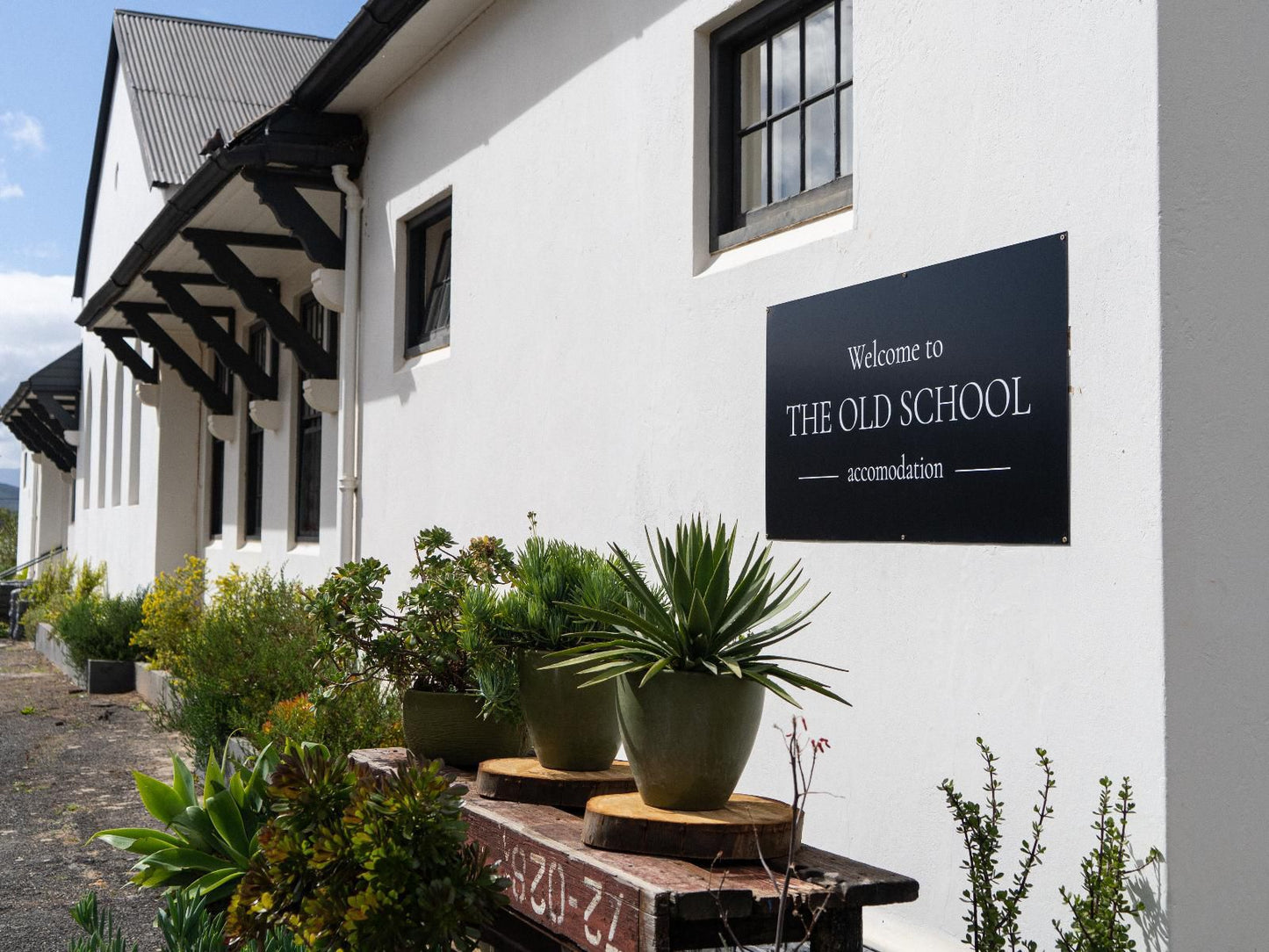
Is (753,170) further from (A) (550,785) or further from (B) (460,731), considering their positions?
(A) (550,785)

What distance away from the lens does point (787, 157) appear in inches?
175

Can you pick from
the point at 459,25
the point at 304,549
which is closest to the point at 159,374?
the point at 304,549

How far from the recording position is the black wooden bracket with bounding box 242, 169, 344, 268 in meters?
8.13

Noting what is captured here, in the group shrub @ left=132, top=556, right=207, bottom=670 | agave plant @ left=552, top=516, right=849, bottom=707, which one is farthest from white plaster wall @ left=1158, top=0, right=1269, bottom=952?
shrub @ left=132, top=556, right=207, bottom=670

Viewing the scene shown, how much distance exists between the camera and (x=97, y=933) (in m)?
3.20

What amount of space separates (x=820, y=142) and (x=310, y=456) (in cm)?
705

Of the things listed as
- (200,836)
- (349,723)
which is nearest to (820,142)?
(200,836)

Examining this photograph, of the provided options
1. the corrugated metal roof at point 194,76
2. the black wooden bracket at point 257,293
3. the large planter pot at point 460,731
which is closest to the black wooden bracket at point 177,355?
the corrugated metal roof at point 194,76

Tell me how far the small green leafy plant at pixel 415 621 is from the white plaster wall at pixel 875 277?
988 mm

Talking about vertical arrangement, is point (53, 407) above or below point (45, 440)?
A: above

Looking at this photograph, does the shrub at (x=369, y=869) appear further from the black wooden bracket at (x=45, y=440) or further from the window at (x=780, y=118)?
the black wooden bracket at (x=45, y=440)

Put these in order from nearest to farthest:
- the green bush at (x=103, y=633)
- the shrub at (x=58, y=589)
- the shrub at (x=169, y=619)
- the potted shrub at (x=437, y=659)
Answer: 1. the potted shrub at (x=437, y=659)
2. the shrub at (x=169, y=619)
3. the green bush at (x=103, y=633)
4. the shrub at (x=58, y=589)

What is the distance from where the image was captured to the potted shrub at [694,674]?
2562 millimetres

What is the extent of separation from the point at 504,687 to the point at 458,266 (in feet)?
13.1
